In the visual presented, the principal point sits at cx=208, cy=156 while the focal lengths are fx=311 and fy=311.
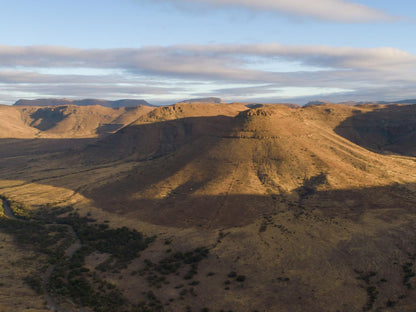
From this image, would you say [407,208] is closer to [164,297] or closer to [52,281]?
[164,297]

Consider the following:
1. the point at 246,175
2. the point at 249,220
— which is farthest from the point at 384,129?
the point at 249,220

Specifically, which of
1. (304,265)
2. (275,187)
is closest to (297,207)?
(275,187)

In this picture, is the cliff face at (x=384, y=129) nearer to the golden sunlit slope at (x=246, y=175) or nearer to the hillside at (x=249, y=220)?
the hillside at (x=249, y=220)

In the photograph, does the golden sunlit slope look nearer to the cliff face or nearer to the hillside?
the hillside

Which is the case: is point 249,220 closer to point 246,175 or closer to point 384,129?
point 246,175

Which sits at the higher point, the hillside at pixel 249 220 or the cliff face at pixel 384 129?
the cliff face at pixel 384 129

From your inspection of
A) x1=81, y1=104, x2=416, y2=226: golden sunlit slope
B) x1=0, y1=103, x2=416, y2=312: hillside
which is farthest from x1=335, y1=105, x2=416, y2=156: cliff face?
x1=81, y1=104, x2=416, y2=226: golden sunlit slope

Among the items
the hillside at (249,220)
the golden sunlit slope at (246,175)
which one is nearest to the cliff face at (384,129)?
the hillside at (249,220)

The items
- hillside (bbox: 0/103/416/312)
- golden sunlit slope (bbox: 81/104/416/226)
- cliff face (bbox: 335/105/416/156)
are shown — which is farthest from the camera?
cliff face (bbox: 335/105/416/156)
